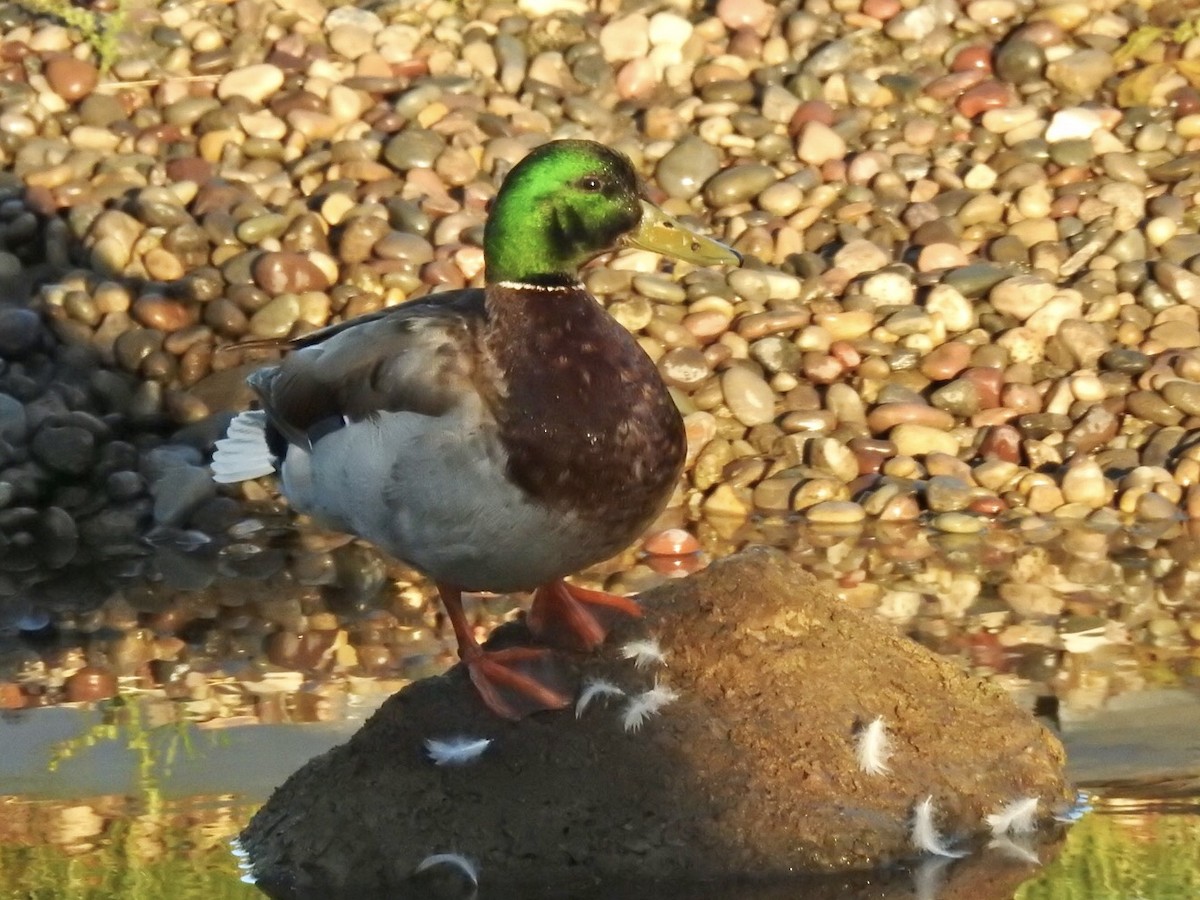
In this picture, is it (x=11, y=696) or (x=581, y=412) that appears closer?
(x=581, y=412)

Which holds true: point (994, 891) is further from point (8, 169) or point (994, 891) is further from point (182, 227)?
point (8, 169)

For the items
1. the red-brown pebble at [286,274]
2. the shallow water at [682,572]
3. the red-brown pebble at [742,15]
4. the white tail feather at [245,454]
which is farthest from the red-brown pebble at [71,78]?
the white tail feather at [245,454]

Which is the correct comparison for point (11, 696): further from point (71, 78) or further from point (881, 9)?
point (881, 9)

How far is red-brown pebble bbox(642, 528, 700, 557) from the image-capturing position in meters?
6.91

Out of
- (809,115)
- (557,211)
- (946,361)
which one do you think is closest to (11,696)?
(557,211)

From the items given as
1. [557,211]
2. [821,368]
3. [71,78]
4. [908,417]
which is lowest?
[908,417]

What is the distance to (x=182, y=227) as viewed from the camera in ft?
26.8

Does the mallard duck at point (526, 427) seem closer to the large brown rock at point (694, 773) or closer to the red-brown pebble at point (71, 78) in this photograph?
the large brown rock at point (694, 773)

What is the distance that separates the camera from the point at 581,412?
467 centimetres

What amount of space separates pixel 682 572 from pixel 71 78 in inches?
153

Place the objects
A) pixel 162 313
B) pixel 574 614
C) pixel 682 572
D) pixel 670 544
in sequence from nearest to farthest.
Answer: pixel 574 614 < pixel 682 572 < pixel 670 544 < pixel 162 313

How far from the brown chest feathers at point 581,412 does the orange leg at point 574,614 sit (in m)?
0.22

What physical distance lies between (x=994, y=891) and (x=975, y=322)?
Answer: 3.70 meters

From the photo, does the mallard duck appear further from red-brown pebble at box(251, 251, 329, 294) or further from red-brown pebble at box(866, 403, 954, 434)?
red-brown pebble at box(251, 251, 329, 294)
